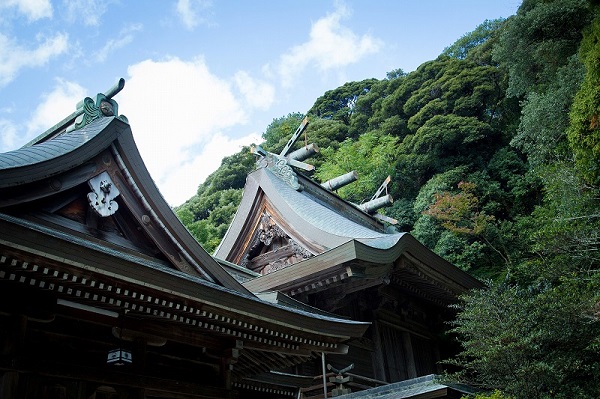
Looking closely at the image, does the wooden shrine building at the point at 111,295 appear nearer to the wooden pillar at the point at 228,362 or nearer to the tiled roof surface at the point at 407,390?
the wooden pillar at the point at 228,362

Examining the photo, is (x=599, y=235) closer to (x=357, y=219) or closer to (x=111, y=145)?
(x=357, y=219)

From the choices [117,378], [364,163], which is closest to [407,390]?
[117,378]

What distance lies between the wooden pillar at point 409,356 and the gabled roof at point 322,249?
4.04ft

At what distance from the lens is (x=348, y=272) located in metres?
9.70

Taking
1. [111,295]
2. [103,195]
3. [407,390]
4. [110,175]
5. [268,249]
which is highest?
[268,249]

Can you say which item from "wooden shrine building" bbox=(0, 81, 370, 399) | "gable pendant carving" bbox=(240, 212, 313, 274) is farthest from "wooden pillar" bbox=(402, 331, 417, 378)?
"wooden shrine building" bbox=(0, 81, 370, 399)

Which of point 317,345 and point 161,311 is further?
point 317,345

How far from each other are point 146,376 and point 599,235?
1047cm

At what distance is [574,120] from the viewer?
1392 centimetres

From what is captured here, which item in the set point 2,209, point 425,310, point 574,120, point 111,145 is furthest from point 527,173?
point 2,209

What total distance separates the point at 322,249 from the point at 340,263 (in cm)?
197

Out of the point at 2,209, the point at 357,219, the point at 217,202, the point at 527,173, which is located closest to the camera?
the point at 2,209

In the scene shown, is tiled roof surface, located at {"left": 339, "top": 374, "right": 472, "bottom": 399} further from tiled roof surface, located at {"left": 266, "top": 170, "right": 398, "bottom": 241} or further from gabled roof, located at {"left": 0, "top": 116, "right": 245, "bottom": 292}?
gabled roof, located at {"left": 0, "top": 116, "right": 245, "bottom": 292}

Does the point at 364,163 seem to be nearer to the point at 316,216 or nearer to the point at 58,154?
the point at 316,216
